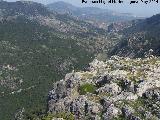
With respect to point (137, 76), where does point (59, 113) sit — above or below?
below

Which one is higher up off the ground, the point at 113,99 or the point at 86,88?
the point at 113,99

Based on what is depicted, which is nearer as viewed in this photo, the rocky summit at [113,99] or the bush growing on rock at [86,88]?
the rocky summit at [113,99]

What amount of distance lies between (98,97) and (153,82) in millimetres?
24240

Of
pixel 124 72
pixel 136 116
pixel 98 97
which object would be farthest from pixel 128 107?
pixel 124 72

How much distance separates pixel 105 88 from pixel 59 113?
2262cm

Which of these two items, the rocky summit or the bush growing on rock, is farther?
the bush growing on rock

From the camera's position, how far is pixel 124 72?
19988 cm

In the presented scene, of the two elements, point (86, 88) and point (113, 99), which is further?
point (86, 88)

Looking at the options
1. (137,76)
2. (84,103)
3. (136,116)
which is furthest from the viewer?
(137,76)

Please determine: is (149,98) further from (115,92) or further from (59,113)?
(59,113)

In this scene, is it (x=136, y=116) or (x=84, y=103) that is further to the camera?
(x=84, y=103)

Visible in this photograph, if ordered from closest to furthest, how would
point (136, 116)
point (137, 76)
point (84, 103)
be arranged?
point (136, 116) → point (84, 103) → point (137, 76)

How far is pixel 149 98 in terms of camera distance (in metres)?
180

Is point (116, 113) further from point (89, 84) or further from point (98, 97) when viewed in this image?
point (89, 84)
